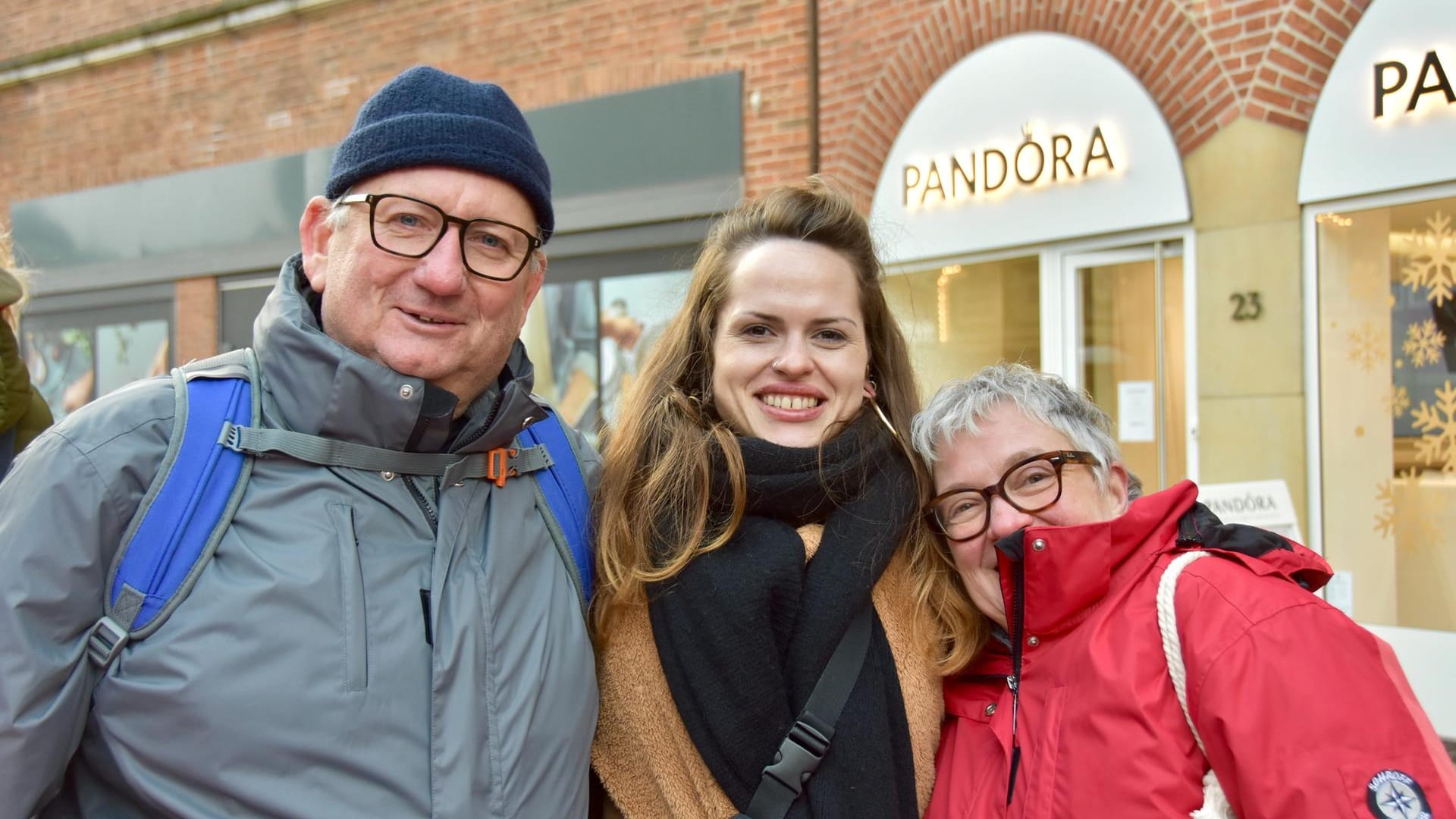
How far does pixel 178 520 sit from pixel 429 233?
63 cm

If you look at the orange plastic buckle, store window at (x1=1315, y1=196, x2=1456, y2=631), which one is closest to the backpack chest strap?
the orange plastic buckle

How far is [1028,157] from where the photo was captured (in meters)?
6.52

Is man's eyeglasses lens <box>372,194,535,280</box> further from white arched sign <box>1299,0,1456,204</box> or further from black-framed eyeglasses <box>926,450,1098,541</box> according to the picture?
white arched sign <box>1299,0,1456,204</box>

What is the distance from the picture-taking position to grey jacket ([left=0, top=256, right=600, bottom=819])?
1493 mm

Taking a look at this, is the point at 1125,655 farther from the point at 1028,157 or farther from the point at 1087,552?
the point at 1028,157

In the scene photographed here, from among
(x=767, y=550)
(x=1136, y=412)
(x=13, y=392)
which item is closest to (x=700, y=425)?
(x=767, y=550)

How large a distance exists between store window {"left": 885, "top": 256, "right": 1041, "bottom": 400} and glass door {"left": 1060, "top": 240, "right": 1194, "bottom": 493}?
0.27m

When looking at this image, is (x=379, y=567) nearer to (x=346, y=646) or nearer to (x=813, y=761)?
(x=346, y=646)

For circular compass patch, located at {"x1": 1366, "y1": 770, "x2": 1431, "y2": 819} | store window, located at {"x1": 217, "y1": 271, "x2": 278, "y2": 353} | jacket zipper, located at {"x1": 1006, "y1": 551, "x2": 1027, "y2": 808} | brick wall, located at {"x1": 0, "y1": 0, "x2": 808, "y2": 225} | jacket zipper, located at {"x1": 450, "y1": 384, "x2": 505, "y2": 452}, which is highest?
brick wall, located at {"x1": 0, "y1": 0, "x2": 808, "y2": 225}

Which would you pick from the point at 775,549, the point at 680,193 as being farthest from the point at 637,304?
the point at 775,549

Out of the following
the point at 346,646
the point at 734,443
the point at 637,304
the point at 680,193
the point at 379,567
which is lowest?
the point at 346,646

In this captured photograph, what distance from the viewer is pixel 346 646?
5.27ft

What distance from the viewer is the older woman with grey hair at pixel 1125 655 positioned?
5.03 ft

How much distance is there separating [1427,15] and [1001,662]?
4.78 m
